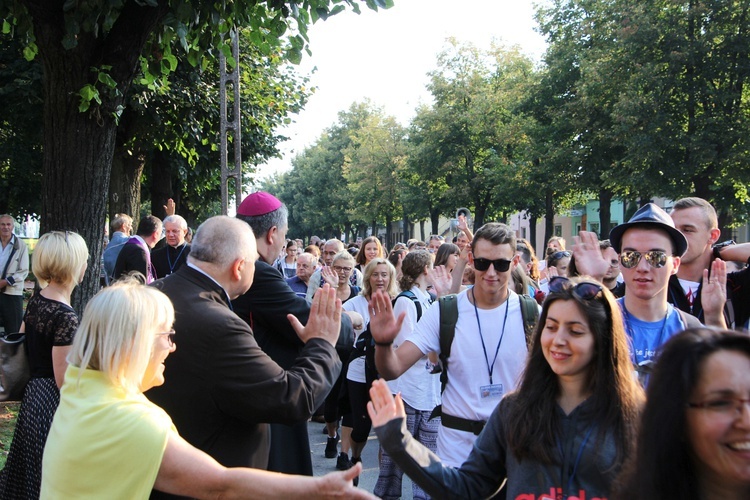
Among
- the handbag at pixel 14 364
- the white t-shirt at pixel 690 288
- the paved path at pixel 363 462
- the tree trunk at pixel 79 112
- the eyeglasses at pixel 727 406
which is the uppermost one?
the tree trunk at pixel 79 112

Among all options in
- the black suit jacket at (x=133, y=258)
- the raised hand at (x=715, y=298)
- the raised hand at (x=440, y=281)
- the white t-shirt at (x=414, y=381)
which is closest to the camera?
the raised hand at (x=715, y=298)

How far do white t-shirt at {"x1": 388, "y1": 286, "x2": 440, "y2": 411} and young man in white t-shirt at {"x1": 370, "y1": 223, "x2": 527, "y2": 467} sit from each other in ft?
6.13

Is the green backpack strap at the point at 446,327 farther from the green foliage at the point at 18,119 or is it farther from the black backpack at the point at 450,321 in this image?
the green foliage at the point at 18,119

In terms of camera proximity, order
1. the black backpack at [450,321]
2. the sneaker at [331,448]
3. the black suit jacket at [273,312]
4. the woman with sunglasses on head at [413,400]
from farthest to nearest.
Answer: the sneaker at [331,448], the woman with sunglasses on head at [413,400], the black backpack at [450,321], the black suit jacket at [273,312]

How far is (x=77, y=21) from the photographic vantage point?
19.9ft

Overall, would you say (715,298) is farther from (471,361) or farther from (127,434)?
(127,434)

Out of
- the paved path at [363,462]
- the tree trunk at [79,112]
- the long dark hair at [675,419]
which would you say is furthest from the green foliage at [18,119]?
the long dark hair at [675,419]

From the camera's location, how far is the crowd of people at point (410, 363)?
6.03 feet

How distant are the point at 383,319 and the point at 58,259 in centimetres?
229

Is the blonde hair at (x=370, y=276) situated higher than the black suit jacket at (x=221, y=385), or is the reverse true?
the blonde hair at (x=370, y=276)

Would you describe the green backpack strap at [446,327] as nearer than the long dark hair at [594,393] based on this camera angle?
No

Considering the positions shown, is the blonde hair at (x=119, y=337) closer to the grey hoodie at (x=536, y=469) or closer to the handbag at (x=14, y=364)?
the grey hoodie at (x=536, y=469)

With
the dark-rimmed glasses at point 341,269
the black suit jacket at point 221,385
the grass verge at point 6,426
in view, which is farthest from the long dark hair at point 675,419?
the dark-rimmed glasses at point 341,269

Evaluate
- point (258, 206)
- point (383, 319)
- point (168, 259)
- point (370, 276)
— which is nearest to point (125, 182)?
point (168, 259)
